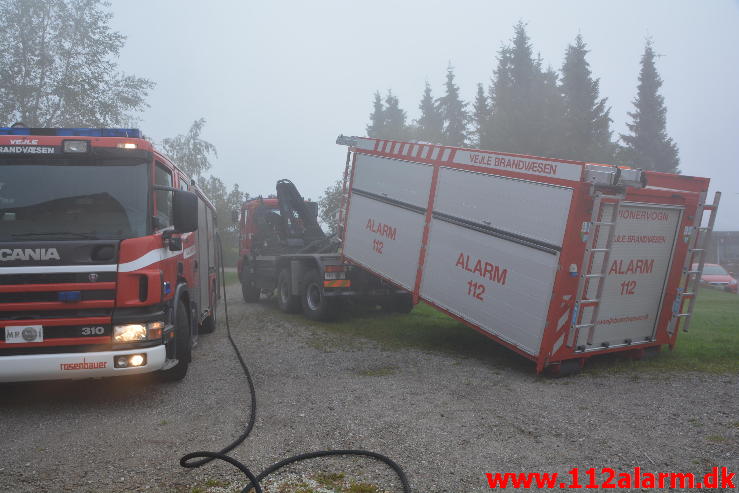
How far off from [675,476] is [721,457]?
2.00 ft

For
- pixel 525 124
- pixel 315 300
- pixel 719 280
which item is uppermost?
pixel 525 124

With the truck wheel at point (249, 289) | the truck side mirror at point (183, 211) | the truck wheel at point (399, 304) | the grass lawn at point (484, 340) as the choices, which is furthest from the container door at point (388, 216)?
the truck wheel at point (249, 289)

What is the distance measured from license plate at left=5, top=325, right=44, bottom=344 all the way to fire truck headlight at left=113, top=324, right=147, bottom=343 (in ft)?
2.04

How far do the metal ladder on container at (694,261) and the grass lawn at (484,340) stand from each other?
0.62 meters

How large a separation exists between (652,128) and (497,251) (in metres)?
49.6

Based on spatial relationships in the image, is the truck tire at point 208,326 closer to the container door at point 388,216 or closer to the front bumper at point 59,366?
the container door at point 388,216

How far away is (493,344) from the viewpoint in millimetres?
9211

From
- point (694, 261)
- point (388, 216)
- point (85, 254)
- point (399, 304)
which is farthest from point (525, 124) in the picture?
point (85, 254)

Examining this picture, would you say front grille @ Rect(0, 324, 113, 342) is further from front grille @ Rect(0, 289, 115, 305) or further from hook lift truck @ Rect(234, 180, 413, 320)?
hook lift truck @ Rect(234, 180, 413, 320)

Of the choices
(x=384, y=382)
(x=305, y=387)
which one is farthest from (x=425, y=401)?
(x=305, y=387)

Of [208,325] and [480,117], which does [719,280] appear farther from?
[208,325]

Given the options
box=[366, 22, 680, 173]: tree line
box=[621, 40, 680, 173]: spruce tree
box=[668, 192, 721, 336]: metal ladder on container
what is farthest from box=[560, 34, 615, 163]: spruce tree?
box=[668, 192, 721, 336]: metal ladder on container

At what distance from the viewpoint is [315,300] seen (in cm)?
1205

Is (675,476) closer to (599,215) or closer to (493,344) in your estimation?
(599,215)
